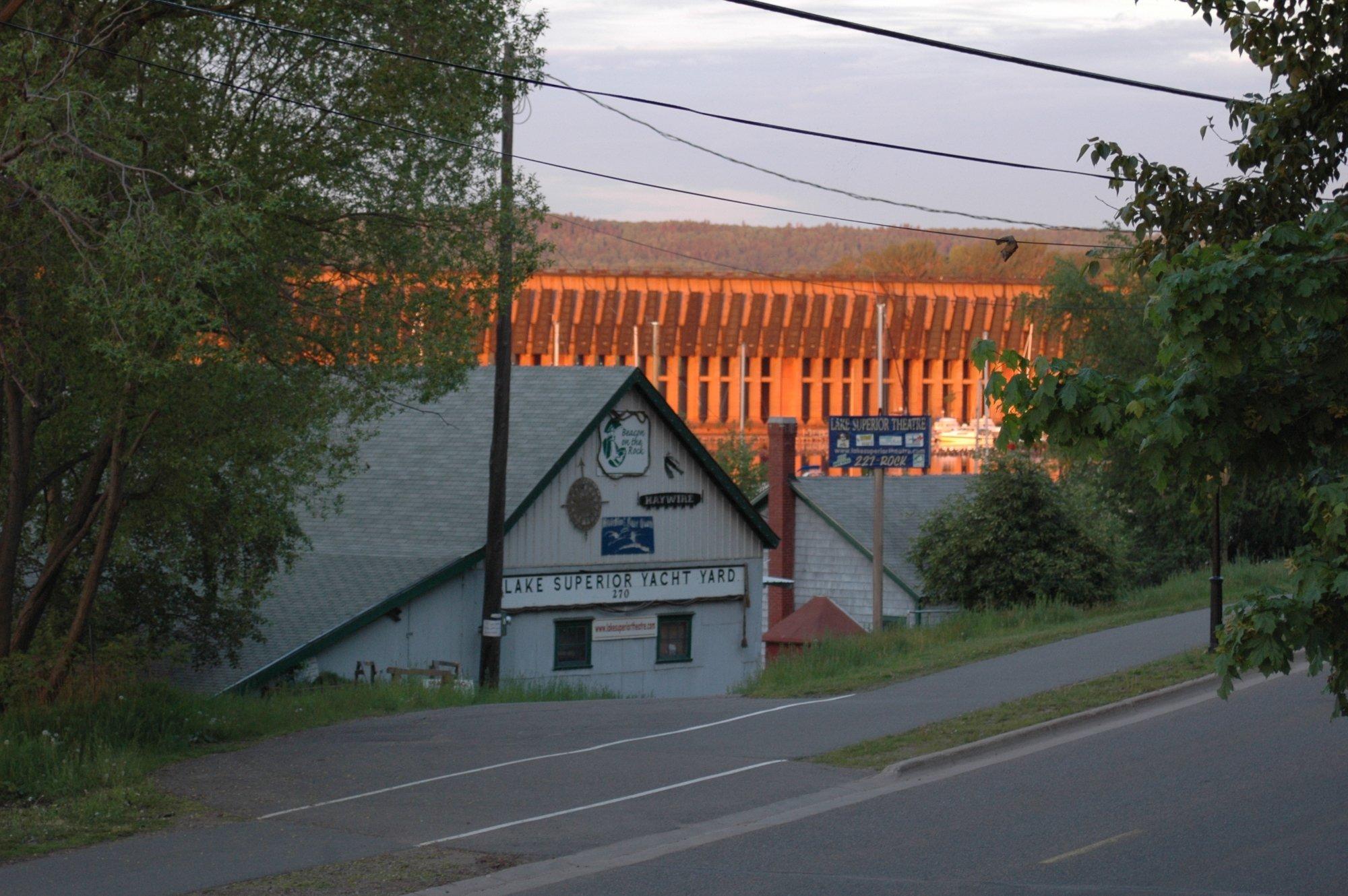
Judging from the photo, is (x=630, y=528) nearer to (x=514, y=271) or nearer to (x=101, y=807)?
(x=514, y=271)

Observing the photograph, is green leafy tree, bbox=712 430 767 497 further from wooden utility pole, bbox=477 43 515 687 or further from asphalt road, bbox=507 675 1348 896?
asphalt road, bbox=507 675 1348 896

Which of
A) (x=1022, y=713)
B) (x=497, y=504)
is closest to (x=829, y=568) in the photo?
(x=497, y=504)

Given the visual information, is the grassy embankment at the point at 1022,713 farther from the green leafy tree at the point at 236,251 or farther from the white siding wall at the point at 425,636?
the white siding wall at the point at 425,636

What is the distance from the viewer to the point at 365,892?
9.59 meters

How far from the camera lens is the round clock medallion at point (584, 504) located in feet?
88.8

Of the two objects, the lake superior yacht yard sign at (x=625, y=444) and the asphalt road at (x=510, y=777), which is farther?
the lake superior yacht yard sign at (x=625, y=444)

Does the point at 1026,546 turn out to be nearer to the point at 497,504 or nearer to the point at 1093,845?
the point at 497,504

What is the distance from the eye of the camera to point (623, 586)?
27.7 metres

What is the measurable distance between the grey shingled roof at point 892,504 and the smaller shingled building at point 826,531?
35 mm

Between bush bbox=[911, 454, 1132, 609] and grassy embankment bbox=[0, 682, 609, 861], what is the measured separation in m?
13.4

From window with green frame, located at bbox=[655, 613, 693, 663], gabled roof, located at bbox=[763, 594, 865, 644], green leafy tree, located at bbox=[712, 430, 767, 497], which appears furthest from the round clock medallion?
green leafy tree, located at bbox=[712, 430, 767, 497]

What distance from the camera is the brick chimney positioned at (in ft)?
124

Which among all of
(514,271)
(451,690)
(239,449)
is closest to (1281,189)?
(514,271)

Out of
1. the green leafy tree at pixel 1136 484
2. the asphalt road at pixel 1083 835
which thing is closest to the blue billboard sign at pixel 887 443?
the green leafy tree at pixel 1136 484
